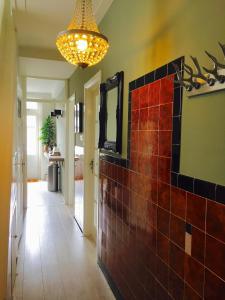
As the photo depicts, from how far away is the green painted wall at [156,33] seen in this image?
3.63 feet

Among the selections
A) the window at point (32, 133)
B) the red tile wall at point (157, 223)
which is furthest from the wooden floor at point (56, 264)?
the window at point (32, 133)

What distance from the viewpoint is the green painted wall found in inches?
43.6

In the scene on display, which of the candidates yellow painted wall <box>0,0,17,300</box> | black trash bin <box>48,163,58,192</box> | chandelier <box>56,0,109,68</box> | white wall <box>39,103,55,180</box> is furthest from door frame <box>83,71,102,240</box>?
white wall <box>39,103,55,180</box>

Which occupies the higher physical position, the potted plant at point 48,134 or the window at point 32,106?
the window at point 32,106

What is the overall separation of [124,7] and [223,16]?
1.30 m

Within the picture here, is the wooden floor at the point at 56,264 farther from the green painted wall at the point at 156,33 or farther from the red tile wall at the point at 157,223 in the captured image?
the green painted wall at the point at 156,33

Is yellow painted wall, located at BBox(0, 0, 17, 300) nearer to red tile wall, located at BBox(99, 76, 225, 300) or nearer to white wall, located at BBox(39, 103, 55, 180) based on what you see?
red tile wall, located at BBox(99, 76, 225, 300)

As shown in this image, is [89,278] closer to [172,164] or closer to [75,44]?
[172,164]

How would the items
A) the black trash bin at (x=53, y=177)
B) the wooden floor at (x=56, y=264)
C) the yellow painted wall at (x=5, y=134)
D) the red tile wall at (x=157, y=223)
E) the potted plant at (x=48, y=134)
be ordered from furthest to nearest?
the potted plant at (x=48, y=134) → the black trash bin at (x=53, y=177) → the wooden floor at (x=56, y=264) → the yellow painted wall at (x=5, y=134) → the red tile wall at (x=157, y=223)

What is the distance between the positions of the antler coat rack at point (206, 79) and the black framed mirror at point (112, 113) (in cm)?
89

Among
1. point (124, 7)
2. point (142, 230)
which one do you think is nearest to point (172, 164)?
point (142, 230)

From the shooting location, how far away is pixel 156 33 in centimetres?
157

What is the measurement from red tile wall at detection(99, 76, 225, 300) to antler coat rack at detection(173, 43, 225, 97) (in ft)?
0.65

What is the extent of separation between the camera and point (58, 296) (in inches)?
86.1
